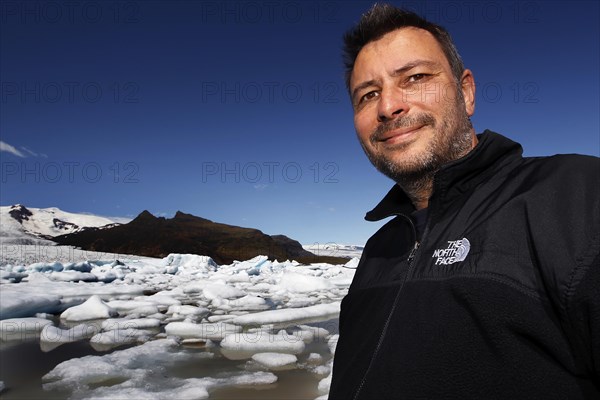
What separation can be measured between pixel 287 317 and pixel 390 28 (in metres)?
5.66

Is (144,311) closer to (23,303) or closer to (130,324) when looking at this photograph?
(130,324)

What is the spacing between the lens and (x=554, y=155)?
849mm

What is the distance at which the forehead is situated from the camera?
1.21 m

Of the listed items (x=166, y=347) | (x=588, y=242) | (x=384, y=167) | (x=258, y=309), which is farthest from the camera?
(x=258, y=309)

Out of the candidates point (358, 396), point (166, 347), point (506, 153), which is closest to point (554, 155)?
point (506, 153)

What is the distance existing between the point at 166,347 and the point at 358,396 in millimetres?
3915

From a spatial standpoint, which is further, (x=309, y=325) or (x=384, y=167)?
(x=309, y=325)

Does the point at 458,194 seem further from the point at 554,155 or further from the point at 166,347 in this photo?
the point at 166,347

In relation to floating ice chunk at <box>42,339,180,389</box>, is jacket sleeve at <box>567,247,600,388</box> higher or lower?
higher

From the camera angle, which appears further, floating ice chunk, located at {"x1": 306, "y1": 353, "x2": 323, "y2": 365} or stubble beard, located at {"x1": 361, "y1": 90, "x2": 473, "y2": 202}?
floating ice chunk, located at {"x1": 306, "y1": 353, "x2": 323, "y2": 365}

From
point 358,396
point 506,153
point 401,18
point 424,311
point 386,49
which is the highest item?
point 401,18

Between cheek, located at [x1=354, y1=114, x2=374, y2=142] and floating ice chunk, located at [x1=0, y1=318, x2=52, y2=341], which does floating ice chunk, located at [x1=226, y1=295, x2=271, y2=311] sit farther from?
cheek, located at [x1=354, y1=114, x2=374, y2=142]

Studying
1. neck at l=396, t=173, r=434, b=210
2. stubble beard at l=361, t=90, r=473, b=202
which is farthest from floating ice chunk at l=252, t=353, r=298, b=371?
stubble beard at l=361, t=90, r=473, b=202

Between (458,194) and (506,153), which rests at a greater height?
(506,153)
